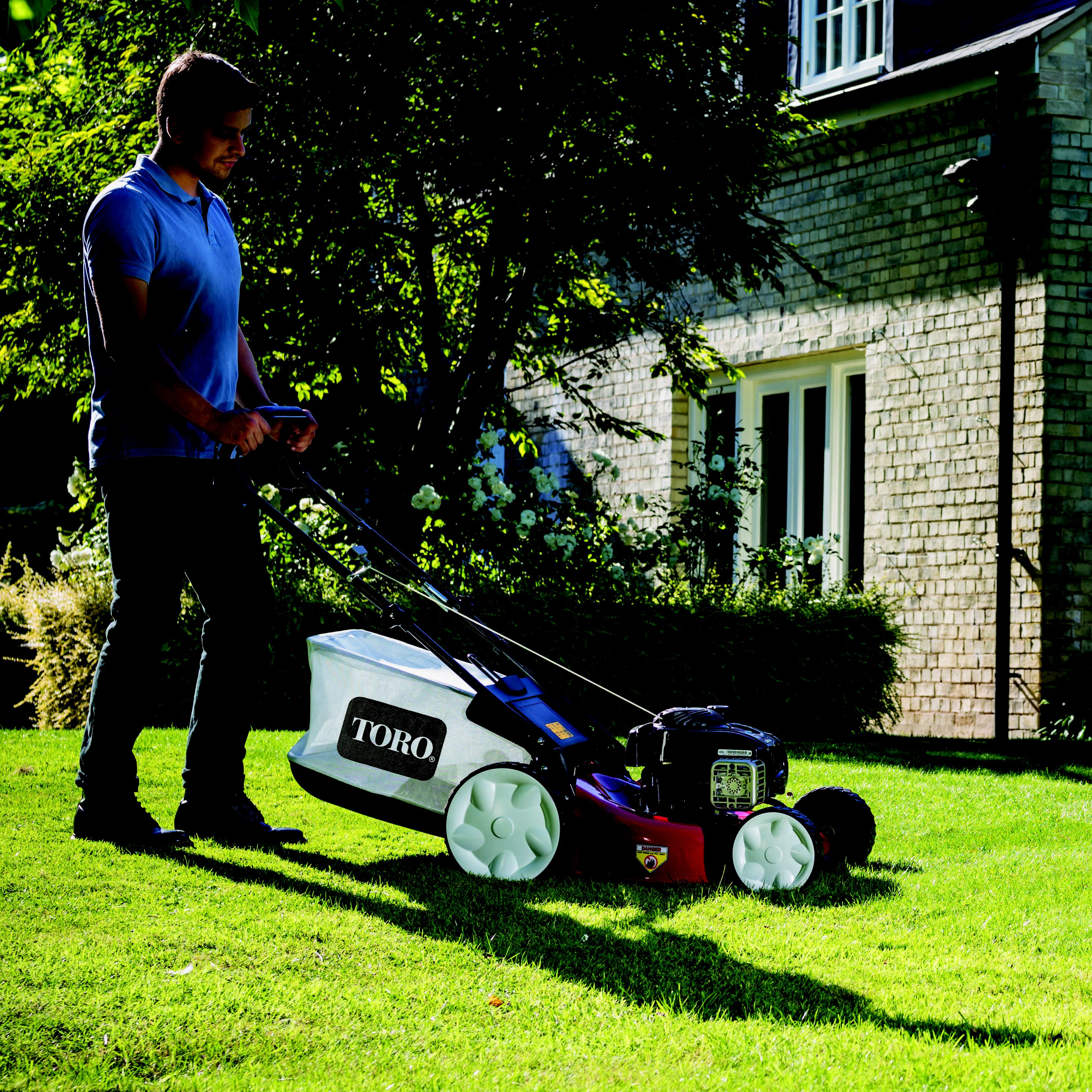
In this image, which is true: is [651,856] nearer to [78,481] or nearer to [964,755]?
[964,755]

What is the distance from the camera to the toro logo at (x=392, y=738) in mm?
4047

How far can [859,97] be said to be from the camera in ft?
36.7

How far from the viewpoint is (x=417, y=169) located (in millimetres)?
9062

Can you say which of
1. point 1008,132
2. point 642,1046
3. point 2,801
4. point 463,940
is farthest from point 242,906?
point 1008,132

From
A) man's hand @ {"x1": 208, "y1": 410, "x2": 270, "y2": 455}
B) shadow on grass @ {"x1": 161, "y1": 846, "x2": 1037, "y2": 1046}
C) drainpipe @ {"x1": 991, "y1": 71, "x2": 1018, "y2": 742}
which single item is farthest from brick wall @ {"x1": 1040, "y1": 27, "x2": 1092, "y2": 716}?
man's hand @ {"x1": 208, "y1": 410, "x2": 270, "y2": 455}

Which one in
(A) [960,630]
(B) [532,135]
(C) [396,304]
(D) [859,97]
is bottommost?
(A) [960,630]

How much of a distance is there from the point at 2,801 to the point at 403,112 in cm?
534

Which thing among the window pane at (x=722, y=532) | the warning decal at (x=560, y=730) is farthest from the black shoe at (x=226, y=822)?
the window pane at (x=722, y=532)

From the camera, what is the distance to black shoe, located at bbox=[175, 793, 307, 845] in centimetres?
416

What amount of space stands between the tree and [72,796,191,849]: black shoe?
17.2 feet

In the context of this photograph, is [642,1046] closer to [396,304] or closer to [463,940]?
[463,940]

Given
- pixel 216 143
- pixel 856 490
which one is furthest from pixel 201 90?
pixel 856 490

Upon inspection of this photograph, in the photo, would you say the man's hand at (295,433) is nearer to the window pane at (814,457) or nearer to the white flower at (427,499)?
the white flower at (427,499)

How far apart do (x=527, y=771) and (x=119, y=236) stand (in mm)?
1844
